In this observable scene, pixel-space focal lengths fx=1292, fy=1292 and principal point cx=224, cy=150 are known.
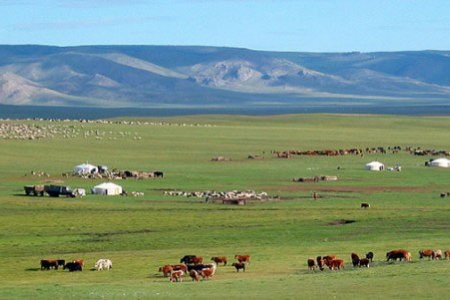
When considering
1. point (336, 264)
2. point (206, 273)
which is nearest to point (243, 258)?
point (336, 264)

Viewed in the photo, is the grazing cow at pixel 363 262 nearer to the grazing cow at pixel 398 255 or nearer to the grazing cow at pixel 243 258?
the grazing cow at pixel 398 255

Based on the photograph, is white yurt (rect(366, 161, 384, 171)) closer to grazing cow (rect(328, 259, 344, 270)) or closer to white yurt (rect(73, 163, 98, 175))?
white yurt (rect(73, 163, 98, 175))

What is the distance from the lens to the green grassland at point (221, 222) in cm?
3428

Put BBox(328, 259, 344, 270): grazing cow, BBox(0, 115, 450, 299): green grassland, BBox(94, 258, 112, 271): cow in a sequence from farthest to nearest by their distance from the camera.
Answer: BBox(94, 258, 112, 271): cow
BBox(328, 259, 344, 270): grazing cow
BBox(0, 115, 450, 299): green grassland

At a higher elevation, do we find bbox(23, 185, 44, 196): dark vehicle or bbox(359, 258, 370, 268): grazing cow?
bbox(359, 258, 370, 268): grazing cow

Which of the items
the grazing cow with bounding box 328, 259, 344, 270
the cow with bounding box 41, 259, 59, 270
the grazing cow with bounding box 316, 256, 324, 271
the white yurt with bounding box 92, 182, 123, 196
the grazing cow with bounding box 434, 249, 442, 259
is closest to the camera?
the grazing cow with bounding box 316, 256, 324, 271

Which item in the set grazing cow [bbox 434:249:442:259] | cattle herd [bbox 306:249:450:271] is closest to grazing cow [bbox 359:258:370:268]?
cattle herd [bbox 306:249:450:271]

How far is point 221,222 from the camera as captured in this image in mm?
57781

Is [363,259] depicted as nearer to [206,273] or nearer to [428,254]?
[428,254]

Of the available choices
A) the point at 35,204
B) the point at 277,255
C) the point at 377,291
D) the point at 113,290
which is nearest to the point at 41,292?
the point at 113,290

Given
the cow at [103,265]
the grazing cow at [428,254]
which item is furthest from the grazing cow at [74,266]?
the grazing cow at [428,254]

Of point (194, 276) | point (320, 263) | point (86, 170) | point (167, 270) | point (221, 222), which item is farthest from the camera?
point (86, 170)

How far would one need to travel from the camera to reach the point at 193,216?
199 ft

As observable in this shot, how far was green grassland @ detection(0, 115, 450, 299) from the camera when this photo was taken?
34.3m
